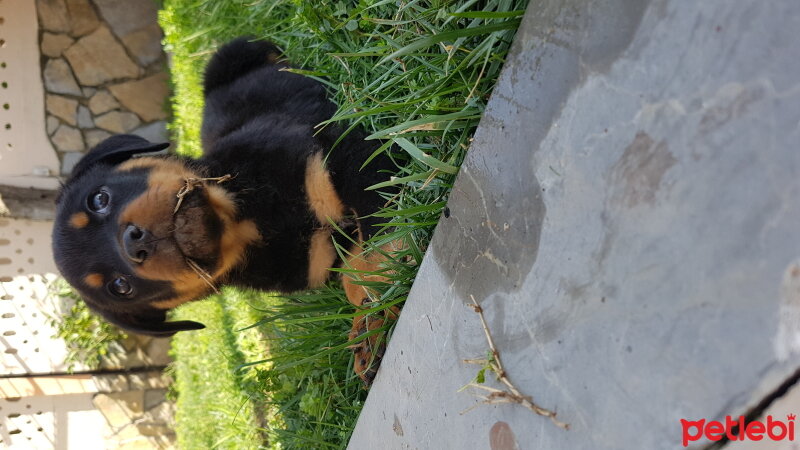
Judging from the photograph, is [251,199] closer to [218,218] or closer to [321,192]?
[218,218]

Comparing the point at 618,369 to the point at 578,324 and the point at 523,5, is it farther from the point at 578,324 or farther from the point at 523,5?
the point at 523,5

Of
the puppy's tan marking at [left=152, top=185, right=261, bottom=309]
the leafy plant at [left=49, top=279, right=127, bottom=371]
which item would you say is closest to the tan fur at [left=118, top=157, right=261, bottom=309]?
the puppy's tan marking at [left=152, top=185, right=261, bottom=309]

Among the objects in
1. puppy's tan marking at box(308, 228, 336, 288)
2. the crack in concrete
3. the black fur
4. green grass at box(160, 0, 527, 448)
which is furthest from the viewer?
puppy's tan marking at box(308, 228, 336, 288)

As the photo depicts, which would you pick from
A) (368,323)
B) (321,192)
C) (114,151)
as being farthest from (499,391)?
(114,151)

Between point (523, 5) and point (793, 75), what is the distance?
76cm

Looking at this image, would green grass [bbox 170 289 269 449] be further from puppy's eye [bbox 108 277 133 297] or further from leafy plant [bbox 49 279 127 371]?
leafy plant [bbox 49 279 127 371]

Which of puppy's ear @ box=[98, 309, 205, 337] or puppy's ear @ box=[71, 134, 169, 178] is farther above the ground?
puppy's ear @ box=[71, 134, 169, 178]

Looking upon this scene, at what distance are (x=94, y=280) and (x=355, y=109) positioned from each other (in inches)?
49.8

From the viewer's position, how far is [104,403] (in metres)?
7.50

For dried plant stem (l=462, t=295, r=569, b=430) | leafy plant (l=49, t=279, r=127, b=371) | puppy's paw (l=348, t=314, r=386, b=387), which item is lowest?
leafy plant (l=49, t=279, r=127, b=371)

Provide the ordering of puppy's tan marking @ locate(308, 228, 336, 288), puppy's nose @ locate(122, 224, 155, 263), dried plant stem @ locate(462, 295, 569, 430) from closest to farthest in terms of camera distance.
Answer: dried plant stem @ locate(462, 295, 569, 430)
puppy's nose @ locate(122, 224, 155, 263)
puppy's tan marking @ locate(308, 228, 336, 288)

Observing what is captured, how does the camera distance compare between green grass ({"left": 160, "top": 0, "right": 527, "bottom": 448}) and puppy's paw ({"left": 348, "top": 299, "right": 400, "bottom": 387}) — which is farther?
puppy's paw ({"left": 348, "top": 299, "right": 400, "bottom": 387})

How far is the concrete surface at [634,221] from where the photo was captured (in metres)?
0.95

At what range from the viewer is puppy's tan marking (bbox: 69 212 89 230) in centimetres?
261
